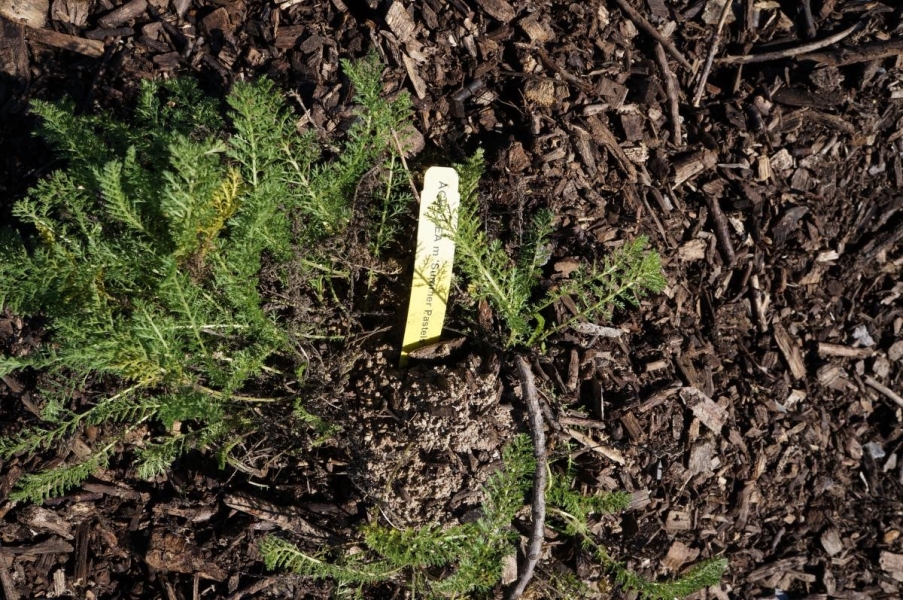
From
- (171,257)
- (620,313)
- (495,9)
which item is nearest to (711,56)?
(495,9)

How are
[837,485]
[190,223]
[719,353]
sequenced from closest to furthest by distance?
[190,223] → [719,353] → [837,485]

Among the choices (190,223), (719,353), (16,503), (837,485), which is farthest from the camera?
(837,485)

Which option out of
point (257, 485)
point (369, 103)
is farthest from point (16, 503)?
point (369, 103)

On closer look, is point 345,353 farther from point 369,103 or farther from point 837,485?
point 837,485

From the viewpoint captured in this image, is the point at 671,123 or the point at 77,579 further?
the point at 671,123

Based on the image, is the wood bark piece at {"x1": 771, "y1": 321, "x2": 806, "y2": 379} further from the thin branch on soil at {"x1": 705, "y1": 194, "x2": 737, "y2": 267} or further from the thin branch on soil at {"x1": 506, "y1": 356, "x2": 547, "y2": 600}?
the thin branch on soil at {"x1": 506, "y1": 356, "x2": 547, "y2": 600}

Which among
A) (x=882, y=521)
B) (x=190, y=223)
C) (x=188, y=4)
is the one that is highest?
(x=188, y=4)
